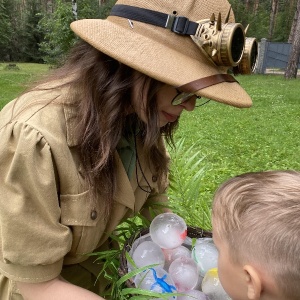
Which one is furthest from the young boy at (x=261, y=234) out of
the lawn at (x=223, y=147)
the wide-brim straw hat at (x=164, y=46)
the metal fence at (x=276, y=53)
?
the metal fence at (x=276, y=53)

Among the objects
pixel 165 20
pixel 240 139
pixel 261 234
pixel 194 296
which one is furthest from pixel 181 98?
pixel 240 139

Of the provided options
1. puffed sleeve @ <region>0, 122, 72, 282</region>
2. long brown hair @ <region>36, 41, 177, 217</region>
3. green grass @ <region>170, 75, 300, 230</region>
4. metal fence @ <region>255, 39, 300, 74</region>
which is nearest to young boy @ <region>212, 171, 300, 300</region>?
long brown hair @ <region>36, 41, 177, 217</region>

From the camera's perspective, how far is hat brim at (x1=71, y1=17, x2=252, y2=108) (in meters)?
1.11

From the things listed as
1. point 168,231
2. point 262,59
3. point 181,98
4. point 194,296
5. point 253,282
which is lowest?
point 262,59

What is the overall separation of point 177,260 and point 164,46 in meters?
0.79

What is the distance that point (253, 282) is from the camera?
3.48 feet

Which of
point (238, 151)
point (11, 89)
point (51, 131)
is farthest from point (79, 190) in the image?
point (11, 89)

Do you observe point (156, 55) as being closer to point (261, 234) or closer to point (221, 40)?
point (221, 40)

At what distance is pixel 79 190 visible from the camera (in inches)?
48.2

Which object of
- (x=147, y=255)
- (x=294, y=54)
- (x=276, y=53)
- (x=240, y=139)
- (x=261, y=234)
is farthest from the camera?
(x=276, y=53)

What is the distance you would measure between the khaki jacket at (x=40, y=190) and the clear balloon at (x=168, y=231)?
0.33 m

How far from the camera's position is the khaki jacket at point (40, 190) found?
111 centimetres

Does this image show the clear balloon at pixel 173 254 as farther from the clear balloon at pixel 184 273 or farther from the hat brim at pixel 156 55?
the hat brim at pixel 156 55

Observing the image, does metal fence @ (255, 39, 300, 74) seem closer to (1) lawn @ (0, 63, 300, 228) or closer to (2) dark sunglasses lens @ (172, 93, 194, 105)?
(1) lawn @ (0, 63, 300, 228)
